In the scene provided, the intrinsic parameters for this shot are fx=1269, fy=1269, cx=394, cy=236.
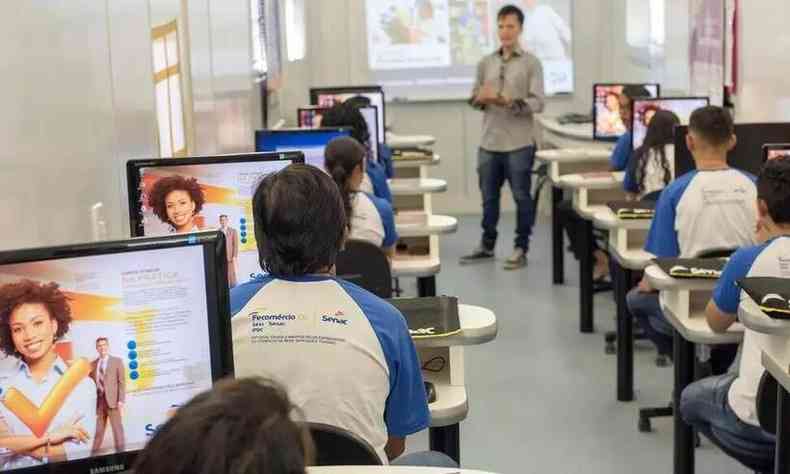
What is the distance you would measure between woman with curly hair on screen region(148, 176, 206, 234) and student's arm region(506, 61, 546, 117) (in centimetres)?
527

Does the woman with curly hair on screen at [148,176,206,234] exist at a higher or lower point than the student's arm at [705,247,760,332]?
higher

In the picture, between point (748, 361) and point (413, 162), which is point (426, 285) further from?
point (413, 162)

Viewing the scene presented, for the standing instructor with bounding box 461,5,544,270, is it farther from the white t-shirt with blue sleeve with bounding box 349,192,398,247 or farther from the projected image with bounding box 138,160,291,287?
the projected image with bounding box 138,160,291,287

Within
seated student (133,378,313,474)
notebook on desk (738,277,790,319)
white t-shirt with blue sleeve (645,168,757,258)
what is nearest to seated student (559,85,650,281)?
white t-shirt with blue sleeve (645,168,757,258)

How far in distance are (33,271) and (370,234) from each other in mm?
2996

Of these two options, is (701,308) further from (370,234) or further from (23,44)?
(23,44)

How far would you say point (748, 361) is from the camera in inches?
142

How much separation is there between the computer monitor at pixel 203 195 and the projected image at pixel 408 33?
7602mm

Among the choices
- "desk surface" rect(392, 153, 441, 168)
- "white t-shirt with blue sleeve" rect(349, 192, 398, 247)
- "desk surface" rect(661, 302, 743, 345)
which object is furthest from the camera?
"desk surface" rect(392, 153, 441, 168)

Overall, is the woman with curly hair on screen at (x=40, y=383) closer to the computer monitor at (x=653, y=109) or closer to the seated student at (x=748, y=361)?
the seated student at (x=748, y=361)

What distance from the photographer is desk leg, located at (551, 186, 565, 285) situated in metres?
7.82

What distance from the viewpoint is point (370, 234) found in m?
5.06

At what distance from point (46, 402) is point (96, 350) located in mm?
120

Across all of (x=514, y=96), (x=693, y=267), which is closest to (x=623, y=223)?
(x=693, y=267)
